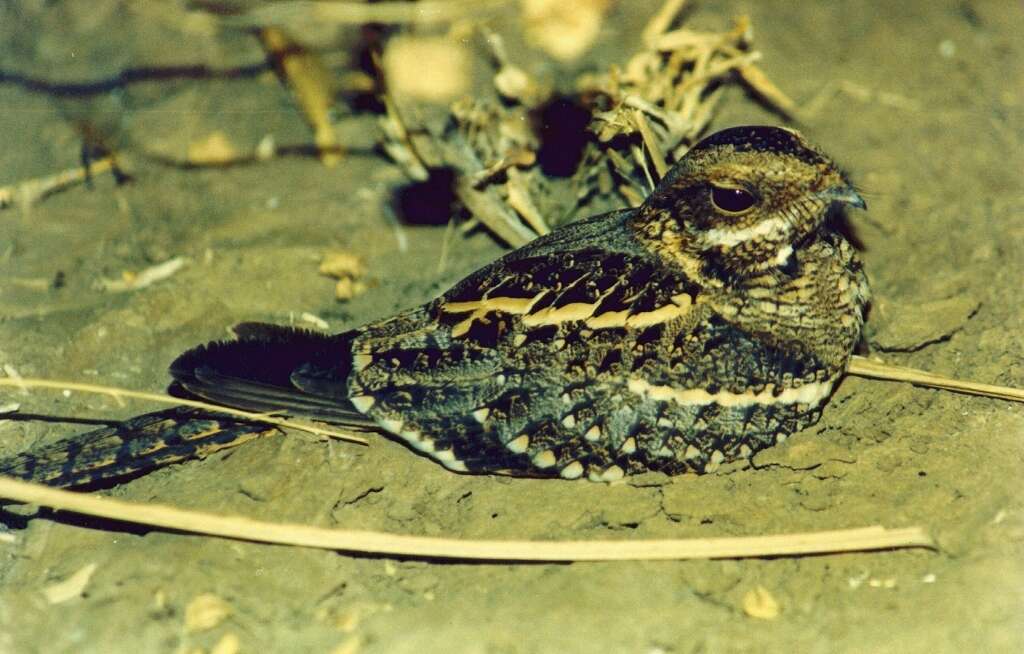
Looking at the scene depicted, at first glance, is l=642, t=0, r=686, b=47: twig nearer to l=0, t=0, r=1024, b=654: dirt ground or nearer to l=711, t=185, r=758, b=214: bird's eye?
l=0, t=0, r=1024, b=654: dirt ground

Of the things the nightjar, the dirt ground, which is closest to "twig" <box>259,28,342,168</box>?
the dirt ground

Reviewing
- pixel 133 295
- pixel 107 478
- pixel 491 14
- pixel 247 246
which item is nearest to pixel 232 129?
pixel 247 246

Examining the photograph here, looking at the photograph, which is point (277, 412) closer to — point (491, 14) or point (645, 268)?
point (645, 268)

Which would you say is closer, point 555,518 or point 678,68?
point 555,518

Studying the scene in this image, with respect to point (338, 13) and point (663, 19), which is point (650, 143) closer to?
point (338, 13)

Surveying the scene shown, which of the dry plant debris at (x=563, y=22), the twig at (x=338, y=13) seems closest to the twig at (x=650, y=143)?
the twig at (x=338, y=13)
